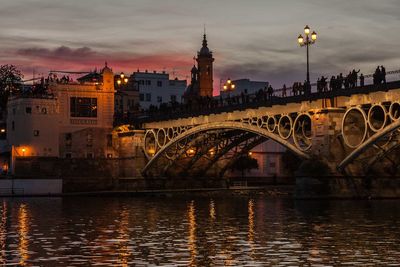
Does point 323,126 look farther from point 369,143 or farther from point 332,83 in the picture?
point 369,143

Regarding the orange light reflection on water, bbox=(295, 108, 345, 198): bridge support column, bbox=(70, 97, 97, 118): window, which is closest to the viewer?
the orange light reflection on water

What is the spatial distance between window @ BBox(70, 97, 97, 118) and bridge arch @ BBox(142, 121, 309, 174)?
10915 millimetres

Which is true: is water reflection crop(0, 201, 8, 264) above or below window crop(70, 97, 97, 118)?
below

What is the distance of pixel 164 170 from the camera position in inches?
4621

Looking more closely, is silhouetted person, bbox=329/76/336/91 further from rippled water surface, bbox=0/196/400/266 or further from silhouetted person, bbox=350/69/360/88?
rippled water surface, bbox=0/196/400/266

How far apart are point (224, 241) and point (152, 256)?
6796 mm

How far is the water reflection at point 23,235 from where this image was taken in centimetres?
3406

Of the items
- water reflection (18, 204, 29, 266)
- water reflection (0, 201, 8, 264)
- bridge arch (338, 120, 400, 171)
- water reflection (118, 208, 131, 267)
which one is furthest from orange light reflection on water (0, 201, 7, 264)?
bridge arch (338, 120, 400, 171)

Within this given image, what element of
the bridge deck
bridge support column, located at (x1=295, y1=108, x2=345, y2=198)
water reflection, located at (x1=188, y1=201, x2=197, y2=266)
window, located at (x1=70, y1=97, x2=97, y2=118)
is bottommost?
water reflection, located at (x1=188, y1=201, x2=197, y2=266)

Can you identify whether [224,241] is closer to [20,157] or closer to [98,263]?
[98,263]

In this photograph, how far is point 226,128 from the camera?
9862 centimetres

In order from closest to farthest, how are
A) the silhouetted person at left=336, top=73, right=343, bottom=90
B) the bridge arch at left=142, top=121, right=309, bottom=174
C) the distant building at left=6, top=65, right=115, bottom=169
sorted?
the silhouetted person at left=336, top=73, right=343, bottom=90 < the bridge arch at left=142, top=121, right=309, bottom=174 < the distant building at left=6, top=65, right=115, bottom=169

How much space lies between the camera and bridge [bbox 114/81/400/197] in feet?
246

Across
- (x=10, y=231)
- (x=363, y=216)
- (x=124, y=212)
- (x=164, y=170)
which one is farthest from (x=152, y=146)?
(x=10, y=231)
